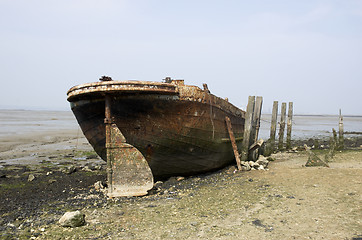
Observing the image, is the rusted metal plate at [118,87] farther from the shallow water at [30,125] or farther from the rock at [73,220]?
the shallow water at [30,125]

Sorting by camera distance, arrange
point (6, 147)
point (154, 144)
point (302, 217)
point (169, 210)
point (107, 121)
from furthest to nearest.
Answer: point (6, 147), point (154, 144), point (107, 121), point (169, 210), point (302, 217)

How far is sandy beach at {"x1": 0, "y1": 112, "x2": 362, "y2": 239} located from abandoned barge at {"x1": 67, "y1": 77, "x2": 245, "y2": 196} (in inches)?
27.2

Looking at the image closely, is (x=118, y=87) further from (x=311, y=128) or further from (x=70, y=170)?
(x=311, y=128)

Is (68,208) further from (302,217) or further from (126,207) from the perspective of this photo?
(302,217)

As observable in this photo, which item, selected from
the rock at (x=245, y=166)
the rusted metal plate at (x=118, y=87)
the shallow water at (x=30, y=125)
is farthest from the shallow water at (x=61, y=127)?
the rusted metal plate at (x=118, y=87)

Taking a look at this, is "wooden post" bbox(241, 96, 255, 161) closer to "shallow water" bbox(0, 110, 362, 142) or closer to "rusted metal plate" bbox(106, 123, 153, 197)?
"shallow water" bbox(0, 110, 362, 142)

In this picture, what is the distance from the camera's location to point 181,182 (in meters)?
6.91

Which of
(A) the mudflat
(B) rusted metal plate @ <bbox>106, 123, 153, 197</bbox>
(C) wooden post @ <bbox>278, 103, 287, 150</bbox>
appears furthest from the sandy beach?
(C) wooden post @ <bbox>278, 103, 287, 150</bbox>

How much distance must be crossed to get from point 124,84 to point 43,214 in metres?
2.71

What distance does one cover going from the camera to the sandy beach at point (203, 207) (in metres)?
3.85

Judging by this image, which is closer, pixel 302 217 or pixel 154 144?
pixel 302 217

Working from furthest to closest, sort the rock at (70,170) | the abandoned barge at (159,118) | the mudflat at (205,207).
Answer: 1. the rock at (70,170)
2. the abandoned barge at (159,118)
3. the mudflat at (205,207)

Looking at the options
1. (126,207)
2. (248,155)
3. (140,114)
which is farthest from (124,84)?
(248,155)

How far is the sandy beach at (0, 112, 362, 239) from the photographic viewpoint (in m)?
3.85
